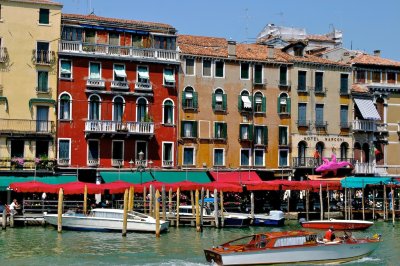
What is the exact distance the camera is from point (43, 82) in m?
51.6

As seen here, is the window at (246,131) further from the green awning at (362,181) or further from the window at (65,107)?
the window at (65,107)

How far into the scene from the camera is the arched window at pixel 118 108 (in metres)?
53.1

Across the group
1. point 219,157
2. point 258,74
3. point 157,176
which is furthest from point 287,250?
point 258,74

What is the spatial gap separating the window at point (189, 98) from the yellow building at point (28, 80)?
903cm

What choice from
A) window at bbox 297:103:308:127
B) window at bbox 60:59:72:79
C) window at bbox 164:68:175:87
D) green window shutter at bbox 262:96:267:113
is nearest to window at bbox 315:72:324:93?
window at bbox 297:103:308:127

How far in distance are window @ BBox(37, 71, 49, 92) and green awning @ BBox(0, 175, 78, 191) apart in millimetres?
5800

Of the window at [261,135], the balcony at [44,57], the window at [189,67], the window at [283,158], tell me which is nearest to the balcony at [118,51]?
the balcony at [44,57]

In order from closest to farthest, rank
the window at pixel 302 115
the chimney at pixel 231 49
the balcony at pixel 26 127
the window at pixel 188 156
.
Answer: the balcony at pixel 26 127
the window at pixel 188 156
the chimney at pixel 231 49
the window at pixel 302 115

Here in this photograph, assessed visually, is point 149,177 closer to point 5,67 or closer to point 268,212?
point 268,212

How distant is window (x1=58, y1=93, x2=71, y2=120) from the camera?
171ft

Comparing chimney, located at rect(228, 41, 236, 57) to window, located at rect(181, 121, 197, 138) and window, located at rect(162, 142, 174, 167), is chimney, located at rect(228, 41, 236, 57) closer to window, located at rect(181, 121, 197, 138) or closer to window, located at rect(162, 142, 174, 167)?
window, located at rect(181, 121, 197, 138)

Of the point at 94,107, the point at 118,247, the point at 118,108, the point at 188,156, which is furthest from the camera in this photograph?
the point at 188,156

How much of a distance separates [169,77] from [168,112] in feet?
7.89

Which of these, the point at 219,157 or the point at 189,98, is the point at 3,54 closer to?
the point at 189,98
